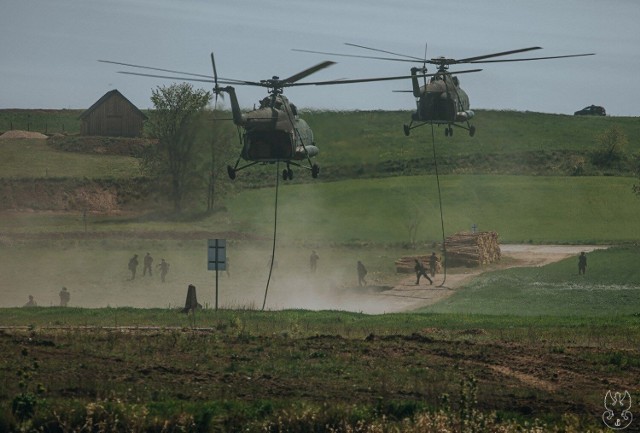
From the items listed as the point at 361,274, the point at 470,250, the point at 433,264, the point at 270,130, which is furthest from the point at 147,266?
the point at 270,130

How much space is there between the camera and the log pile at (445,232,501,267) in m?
68.6

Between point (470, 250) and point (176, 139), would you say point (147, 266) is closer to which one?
point (470, 250)

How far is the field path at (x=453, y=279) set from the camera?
55094mm

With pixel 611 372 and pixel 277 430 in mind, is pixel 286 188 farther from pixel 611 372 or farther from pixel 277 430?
pixel 277 430

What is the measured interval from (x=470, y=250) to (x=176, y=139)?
3147 cm

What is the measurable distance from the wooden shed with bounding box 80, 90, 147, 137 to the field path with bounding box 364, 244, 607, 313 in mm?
53676

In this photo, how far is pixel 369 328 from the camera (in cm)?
3853

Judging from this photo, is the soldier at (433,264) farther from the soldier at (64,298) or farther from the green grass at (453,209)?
the soldier at (64,298)

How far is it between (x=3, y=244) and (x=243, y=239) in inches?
636

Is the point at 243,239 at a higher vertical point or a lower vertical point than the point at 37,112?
lower

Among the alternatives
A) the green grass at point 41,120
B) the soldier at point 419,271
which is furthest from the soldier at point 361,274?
the green grass at point 41,120

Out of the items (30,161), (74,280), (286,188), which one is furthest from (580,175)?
(74,280)

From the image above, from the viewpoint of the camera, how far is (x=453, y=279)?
63.7 metres

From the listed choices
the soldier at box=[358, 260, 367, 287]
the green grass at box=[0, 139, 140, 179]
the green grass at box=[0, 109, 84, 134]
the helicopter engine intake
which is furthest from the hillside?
the helicopter engine intake
